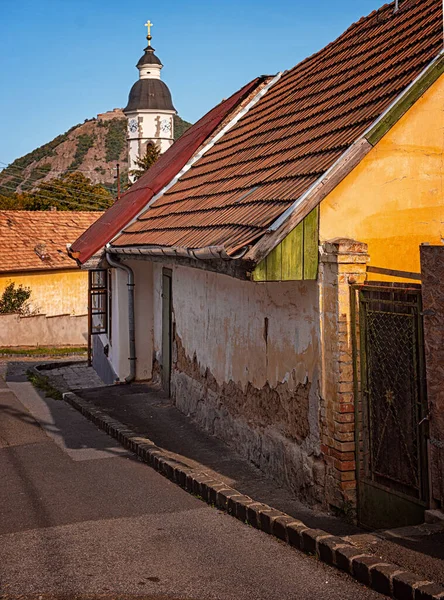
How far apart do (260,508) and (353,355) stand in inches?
59.6

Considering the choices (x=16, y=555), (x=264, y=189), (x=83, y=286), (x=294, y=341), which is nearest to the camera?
(x=16, y=555)

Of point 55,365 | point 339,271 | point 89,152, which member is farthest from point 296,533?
point 89,152

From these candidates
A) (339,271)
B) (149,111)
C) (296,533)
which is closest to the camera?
(296,533)

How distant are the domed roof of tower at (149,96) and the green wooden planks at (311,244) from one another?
59.6 metres

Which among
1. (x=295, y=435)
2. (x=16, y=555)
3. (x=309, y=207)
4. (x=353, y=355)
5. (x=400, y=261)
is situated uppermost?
(x=309, y=207)

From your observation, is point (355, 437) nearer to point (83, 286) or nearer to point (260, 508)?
point (260, 508)

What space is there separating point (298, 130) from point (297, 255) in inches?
103

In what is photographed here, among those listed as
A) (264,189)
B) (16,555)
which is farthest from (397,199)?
(16,555)

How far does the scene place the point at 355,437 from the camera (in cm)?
688

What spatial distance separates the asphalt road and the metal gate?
983 mm

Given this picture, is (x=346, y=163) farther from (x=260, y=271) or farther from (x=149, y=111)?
(x=149, y=111)

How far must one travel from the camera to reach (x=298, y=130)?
927 cm

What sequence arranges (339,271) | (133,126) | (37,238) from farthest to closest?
(133,126) → (37,238) → (339,271)

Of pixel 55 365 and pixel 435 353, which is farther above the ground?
pixel 435 353
